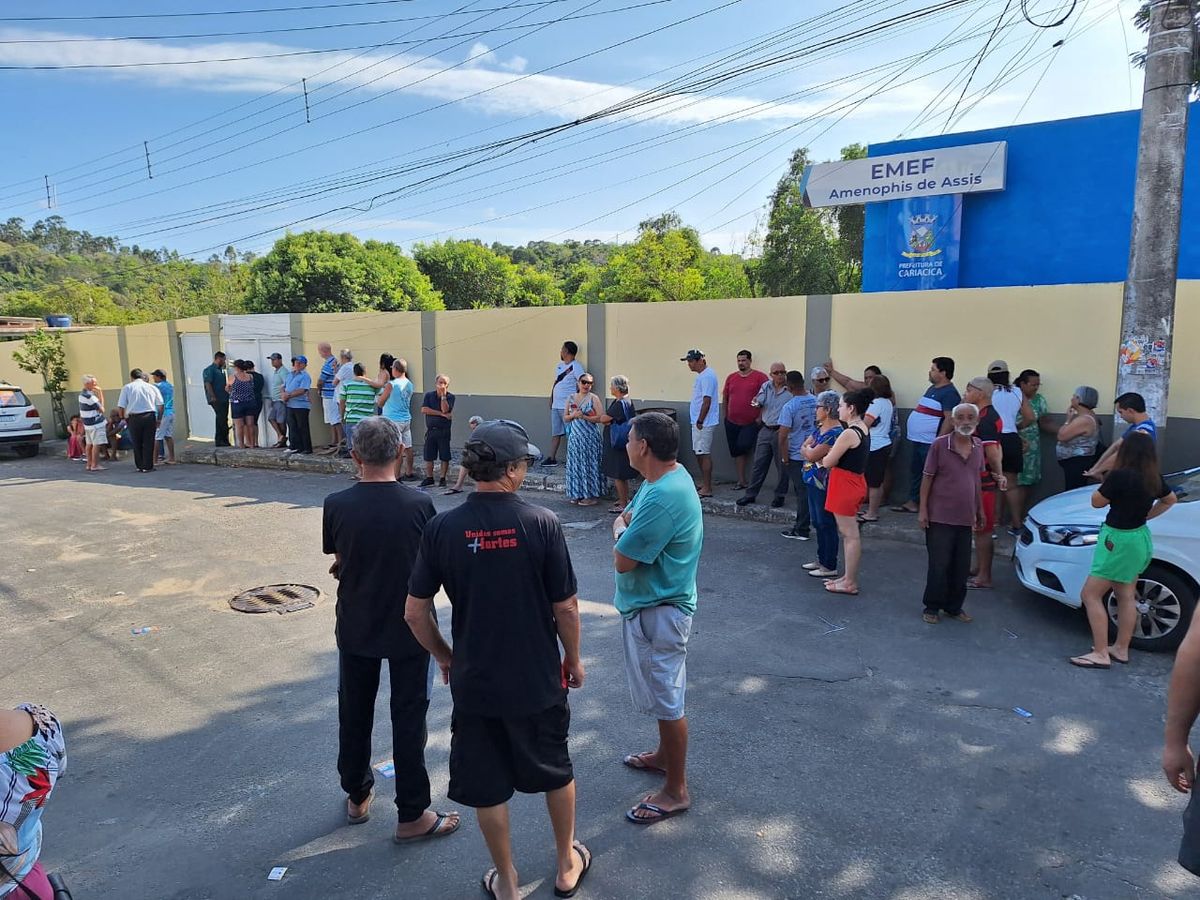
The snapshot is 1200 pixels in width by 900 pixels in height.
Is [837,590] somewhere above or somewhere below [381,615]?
below

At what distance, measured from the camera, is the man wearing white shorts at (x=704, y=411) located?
10.1m

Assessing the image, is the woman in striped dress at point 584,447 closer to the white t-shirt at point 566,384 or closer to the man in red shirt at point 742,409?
the white t-shirt at point 566,384

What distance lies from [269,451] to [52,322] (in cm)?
1153

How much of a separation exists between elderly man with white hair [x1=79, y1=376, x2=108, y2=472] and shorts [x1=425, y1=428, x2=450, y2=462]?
7.08 meters

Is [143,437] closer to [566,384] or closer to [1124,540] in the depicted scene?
[566,384]

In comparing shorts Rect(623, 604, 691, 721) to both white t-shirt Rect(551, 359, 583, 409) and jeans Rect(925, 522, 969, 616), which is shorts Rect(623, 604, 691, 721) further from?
white t-shirt Rect(551, 359, 583, 409)

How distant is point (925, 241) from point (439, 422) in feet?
27.7

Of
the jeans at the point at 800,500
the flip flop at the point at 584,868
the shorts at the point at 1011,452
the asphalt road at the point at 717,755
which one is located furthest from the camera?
the jeans at the point at 800,500

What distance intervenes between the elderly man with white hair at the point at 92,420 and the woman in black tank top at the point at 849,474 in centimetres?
1340

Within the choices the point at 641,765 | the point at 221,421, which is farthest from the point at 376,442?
the point at 221,421

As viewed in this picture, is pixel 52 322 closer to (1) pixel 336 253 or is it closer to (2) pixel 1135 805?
(1) pixel 336 253

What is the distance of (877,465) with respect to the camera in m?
8.64

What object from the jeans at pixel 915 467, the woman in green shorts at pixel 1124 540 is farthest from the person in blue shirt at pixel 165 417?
the woman in green shorts at pixel 1124 540

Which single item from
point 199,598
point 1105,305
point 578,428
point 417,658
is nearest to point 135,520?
point 199,598
